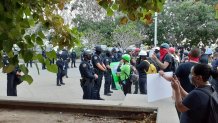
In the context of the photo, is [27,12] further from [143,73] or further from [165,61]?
[143,73]

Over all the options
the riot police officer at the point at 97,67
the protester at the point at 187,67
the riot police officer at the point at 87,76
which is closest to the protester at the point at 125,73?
the riot police officer at the point at 97,67

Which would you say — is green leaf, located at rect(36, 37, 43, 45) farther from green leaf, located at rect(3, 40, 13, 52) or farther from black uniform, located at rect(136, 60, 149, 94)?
black uniform, located at rect(136, 60, 149, 94)

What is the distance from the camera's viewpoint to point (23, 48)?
126 inches

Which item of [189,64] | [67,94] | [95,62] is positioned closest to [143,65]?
[95,62]

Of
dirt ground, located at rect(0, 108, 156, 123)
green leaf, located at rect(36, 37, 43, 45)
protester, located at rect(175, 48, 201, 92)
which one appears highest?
green leaf, located at rect(36, 37, 43, 45)

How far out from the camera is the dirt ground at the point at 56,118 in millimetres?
5559

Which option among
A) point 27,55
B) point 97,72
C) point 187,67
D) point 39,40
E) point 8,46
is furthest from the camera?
point 97,72

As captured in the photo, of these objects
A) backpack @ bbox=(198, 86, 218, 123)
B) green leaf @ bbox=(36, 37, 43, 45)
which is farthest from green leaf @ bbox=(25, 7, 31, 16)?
backpack @ bbox=(198, 86, 218, 123)

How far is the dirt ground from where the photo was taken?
556 cm

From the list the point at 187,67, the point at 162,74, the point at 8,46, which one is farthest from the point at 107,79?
the point at 8,46

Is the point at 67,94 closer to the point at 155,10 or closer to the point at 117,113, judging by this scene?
the point at 117,113

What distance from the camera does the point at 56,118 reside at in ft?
18.7

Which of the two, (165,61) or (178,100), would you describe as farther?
(165,61)

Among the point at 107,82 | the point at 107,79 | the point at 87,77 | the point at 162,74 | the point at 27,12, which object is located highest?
the point at 27,12
